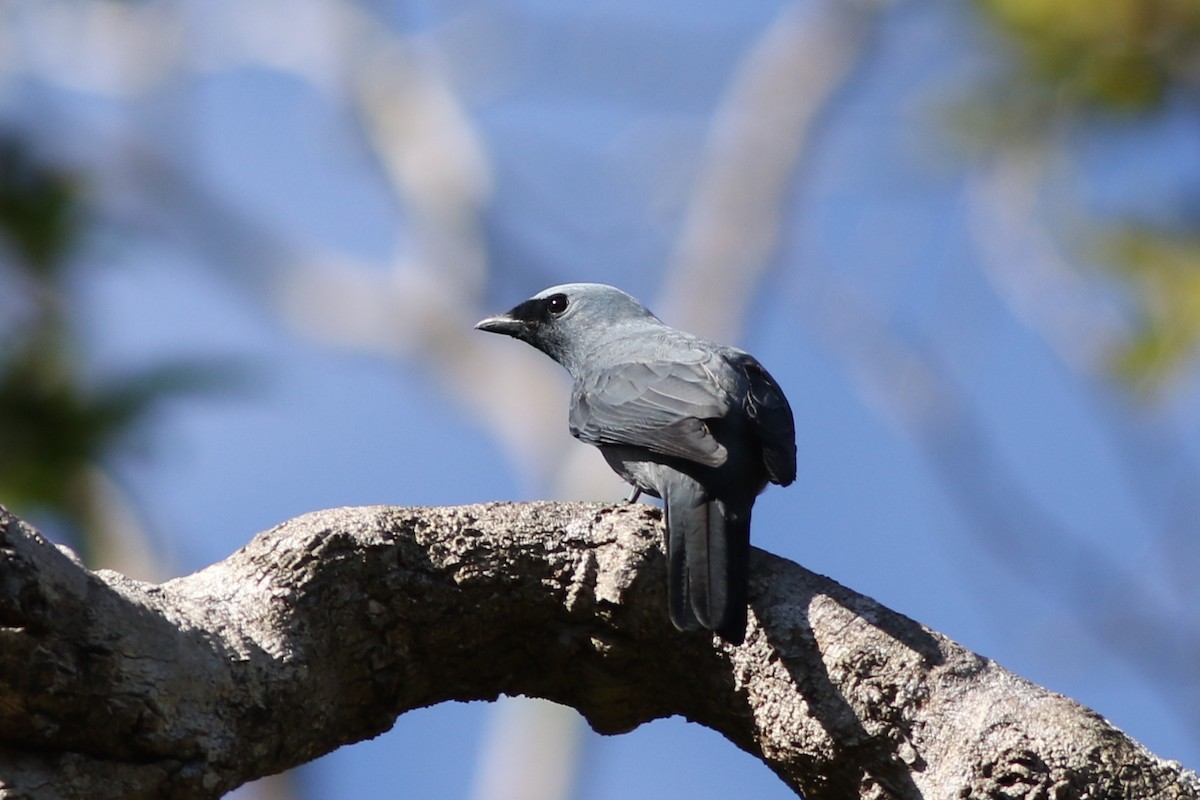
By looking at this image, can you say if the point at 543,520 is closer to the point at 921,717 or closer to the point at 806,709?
the point at 806,709

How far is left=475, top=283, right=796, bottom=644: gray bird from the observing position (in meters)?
2.94

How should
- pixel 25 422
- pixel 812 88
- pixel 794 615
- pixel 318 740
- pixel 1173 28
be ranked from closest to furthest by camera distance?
1. pixel 318 740
2. pixel 794 615
3. pixel 25 422
4. pixel 1173 28
5. pixel 812 88

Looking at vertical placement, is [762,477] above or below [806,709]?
above

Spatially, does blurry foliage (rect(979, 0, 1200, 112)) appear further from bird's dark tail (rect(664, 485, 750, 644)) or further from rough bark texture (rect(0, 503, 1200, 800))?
rough bark texture (rect(0, 503, 1200, 800))

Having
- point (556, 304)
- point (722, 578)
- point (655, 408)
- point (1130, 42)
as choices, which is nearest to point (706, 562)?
point (722, 578)

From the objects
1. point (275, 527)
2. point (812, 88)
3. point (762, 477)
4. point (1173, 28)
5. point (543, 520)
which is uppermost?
point (812, 88)

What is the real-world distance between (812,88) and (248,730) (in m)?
11.4

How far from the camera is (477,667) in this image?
117 inches

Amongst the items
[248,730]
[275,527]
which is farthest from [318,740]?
[275,527]

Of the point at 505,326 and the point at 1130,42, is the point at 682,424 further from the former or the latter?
the point at 1130,42

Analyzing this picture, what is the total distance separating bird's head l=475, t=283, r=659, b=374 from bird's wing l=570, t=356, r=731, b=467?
0.55 metres

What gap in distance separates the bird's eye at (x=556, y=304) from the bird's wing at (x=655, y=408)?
0.74 metres

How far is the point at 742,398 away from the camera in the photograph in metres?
4.15

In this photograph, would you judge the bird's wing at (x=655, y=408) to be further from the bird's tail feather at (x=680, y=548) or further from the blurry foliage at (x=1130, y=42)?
the blurry foliage at (x=1130, y=42)
